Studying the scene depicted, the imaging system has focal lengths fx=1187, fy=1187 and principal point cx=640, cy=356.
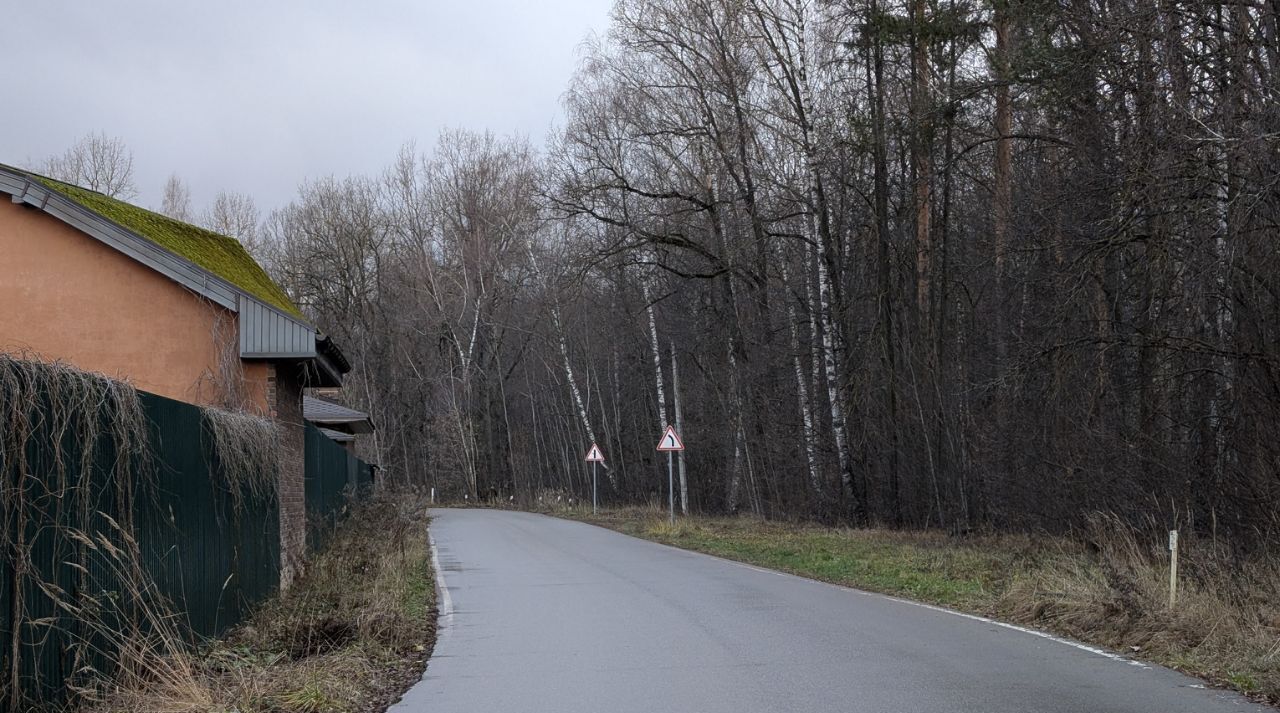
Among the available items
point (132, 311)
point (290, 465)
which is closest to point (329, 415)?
point (290, 465)

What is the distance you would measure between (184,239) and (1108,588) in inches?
537

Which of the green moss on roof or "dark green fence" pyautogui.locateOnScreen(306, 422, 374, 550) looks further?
"dark green fence" pyautogui.locateOnScreen(306, 422, 374, 550)

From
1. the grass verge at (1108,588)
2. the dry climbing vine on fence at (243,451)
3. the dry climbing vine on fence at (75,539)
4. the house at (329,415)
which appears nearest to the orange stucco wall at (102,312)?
the dry climbing vine on fence at (243,451)

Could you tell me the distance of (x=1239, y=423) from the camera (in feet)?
44.8

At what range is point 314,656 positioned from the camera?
10.1 meters

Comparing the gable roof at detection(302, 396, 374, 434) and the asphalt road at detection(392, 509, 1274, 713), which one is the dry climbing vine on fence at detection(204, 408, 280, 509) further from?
the gable roof at detection(302, 396, 374, 434)

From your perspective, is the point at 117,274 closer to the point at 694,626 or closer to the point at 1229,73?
the point at 694,626

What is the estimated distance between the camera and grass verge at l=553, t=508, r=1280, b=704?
9.62 m

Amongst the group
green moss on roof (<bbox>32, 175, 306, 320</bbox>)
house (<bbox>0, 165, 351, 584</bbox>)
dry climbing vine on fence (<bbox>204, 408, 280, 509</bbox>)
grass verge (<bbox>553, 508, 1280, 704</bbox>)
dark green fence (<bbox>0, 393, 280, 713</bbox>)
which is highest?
green moss on roof (<bbox>32, 175, 306, 320</bbox>)

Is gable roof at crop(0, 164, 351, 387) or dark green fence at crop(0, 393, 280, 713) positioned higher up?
gable roof at crop(0, 164, 351, 387)

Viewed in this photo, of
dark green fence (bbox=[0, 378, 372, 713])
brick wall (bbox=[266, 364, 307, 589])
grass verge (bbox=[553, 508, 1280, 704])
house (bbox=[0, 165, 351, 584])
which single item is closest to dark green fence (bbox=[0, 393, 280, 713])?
dark green fence (bbox=[0, 378, 372, 713])

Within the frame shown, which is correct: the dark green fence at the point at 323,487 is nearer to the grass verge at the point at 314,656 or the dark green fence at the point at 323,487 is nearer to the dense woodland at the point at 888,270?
the grass verge at the point at 314,656

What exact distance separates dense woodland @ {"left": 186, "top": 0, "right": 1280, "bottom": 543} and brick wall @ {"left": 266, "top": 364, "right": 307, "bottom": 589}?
10105mm

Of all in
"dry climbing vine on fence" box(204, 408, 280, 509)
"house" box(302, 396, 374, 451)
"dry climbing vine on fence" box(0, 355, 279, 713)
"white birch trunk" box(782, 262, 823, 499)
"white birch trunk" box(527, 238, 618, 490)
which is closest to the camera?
"dry climbing vine on fence" box(0, 355, 279, 713)
